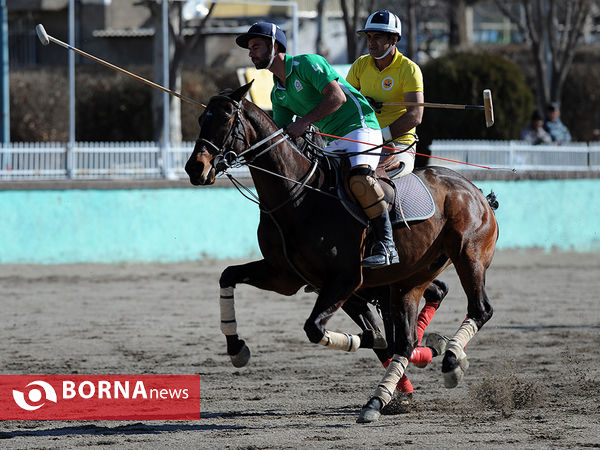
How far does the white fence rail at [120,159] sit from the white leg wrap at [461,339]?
28.5 ft

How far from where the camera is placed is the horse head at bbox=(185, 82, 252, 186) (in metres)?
6.28

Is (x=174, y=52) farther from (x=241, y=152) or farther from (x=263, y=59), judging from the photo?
(x=241, y=152)

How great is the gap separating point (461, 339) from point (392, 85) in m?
1.86

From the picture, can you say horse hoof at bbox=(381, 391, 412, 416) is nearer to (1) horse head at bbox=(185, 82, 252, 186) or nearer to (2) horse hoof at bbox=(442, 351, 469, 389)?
(2) horse hoof at bbox=(442, 351, 469, 389)

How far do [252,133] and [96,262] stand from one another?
9757mm

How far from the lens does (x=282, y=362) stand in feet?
30.3

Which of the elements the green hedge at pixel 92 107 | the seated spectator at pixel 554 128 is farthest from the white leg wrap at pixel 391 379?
the green hedge at pixel 92 107

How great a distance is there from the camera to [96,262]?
16.0 metres

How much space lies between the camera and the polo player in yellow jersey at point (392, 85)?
24.7 feet

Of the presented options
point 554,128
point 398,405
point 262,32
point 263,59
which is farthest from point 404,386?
point 554,128

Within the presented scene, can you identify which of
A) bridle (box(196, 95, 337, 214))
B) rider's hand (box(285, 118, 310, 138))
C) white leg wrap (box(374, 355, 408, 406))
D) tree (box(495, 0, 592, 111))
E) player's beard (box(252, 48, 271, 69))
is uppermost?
tree (box(495, 0, 592, 111))

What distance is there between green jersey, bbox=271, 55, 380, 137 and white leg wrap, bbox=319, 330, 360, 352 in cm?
136

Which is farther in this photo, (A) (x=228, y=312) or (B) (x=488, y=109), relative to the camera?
(B) (x=488, y=109)

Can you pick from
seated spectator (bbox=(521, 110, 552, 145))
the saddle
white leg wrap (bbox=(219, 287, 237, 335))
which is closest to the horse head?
the saddle
